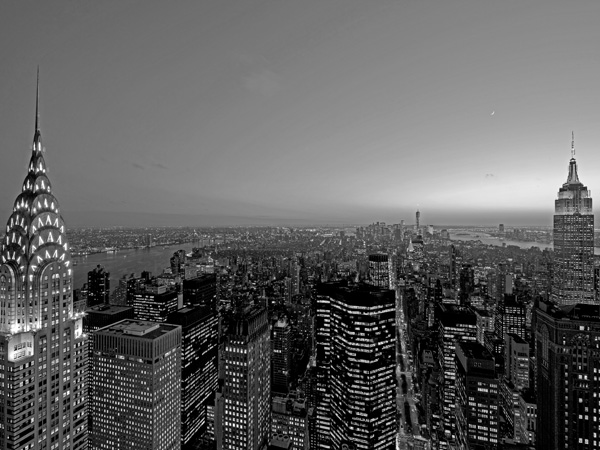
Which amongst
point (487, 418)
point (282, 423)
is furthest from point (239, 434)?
point (487, 418)

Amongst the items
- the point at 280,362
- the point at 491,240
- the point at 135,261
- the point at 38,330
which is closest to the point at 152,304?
the point at 135,261

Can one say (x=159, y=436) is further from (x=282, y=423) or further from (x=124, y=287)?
(x=124, y=287)

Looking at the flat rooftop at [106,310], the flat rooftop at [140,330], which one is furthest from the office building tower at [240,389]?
the flat rooftop at [106,310]

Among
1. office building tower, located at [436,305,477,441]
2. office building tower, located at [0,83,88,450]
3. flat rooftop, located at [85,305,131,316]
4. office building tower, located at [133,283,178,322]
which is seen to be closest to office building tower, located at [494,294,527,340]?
office building tower, located at [436,305,477,441]

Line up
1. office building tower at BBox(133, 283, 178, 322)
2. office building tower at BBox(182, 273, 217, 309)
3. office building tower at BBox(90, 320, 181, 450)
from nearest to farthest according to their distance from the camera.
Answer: office building tower at BBox(90, 320, 181, 450) → office building tower at BBox(133, 283, 178, 322) → office building tower at BBox(182, 273, 217, 309)

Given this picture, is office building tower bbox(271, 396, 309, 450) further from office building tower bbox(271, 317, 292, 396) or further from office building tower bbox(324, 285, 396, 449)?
office building tower bbox(271, 317, 292, 396)

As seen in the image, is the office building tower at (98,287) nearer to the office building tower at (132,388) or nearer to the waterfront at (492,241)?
the office building tower at (132,388)

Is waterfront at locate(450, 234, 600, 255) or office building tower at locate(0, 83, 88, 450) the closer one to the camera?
office building tower at locate(0, 83, 88, 450)
